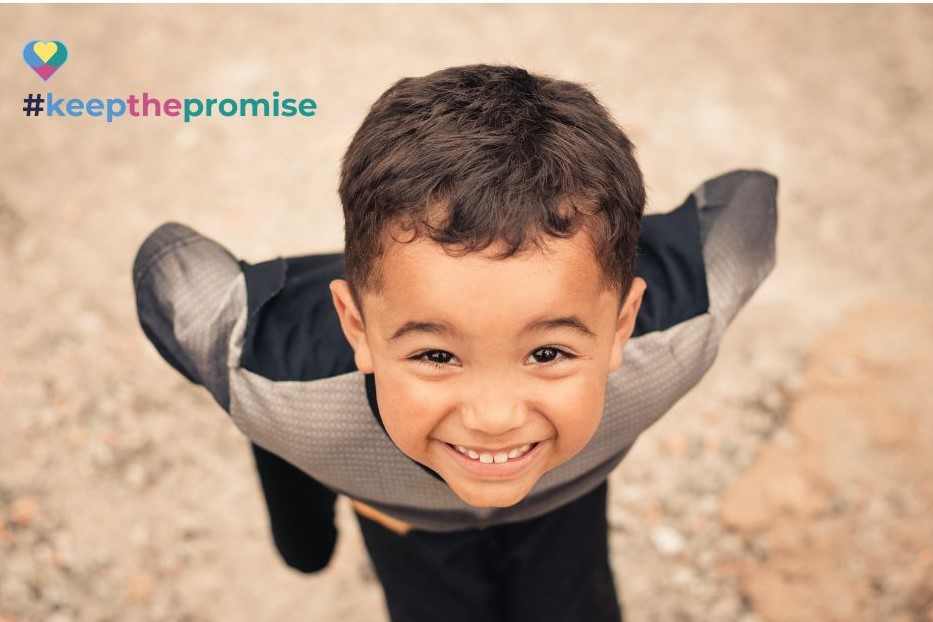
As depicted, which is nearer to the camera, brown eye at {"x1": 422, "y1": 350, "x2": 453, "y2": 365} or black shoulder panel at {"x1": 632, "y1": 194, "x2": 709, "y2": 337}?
brown eye at {"x1": 422, "y1": 350, "x2": 453, "y2": 365}

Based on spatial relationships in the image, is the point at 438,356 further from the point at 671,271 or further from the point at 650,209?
the point at 650,209

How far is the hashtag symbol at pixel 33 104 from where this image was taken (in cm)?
375

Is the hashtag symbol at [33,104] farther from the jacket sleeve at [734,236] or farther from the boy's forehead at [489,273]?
the boy's forehead at [489,273]

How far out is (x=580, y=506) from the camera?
1910mm

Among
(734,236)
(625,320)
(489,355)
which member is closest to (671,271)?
(734,236)

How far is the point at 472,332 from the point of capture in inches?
49.4

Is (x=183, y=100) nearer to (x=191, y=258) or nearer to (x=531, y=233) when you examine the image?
(x=191, y=258)

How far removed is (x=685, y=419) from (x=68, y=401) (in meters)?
1.80

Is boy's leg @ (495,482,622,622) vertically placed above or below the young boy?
below

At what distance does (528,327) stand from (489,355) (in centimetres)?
6

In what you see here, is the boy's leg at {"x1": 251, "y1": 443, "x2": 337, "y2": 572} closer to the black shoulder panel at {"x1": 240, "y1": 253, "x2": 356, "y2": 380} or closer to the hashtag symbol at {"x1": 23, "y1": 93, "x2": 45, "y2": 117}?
the black shoulder panel at {"x1": 240, "y1": 253, "x2": 356, "y2": 380}

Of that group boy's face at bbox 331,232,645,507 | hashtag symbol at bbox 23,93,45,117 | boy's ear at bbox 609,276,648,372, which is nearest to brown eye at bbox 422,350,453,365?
boy's face at bbox 331,232,645,507

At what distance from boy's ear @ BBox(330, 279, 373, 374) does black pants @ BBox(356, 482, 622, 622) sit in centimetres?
50

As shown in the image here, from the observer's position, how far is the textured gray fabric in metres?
1.60
